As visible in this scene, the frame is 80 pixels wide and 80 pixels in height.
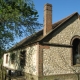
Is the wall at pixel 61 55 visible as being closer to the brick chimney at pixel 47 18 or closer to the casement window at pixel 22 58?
the brick chimney at pixel 47 18

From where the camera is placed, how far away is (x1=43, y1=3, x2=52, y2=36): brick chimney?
15.5m

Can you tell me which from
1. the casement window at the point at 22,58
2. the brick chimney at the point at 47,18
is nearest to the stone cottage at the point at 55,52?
the brick chimney at the point at 47,18

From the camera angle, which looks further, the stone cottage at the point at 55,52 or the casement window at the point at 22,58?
the casement window at the point at 22,58

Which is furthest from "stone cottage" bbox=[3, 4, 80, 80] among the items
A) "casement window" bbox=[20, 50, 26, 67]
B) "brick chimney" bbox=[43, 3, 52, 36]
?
"casement window" bbox=[20, 50, 26, 67]

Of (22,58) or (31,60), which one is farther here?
(22,58)

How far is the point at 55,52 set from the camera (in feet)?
49.6

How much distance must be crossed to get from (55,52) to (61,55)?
2.62ft

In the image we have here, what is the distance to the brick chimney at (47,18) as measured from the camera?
1548cm

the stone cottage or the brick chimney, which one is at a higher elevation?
the brick chimney

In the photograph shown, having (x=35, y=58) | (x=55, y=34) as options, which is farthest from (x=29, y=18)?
(x=35, y=58)

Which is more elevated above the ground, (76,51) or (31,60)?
(76,51)

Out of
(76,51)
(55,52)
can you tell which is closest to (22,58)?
(55,52)

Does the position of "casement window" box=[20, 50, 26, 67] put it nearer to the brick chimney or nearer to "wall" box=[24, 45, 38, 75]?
"wall" box=[24, 45, 38, 75]

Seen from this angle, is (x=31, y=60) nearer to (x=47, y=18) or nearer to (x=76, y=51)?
(x=47, y=18)
